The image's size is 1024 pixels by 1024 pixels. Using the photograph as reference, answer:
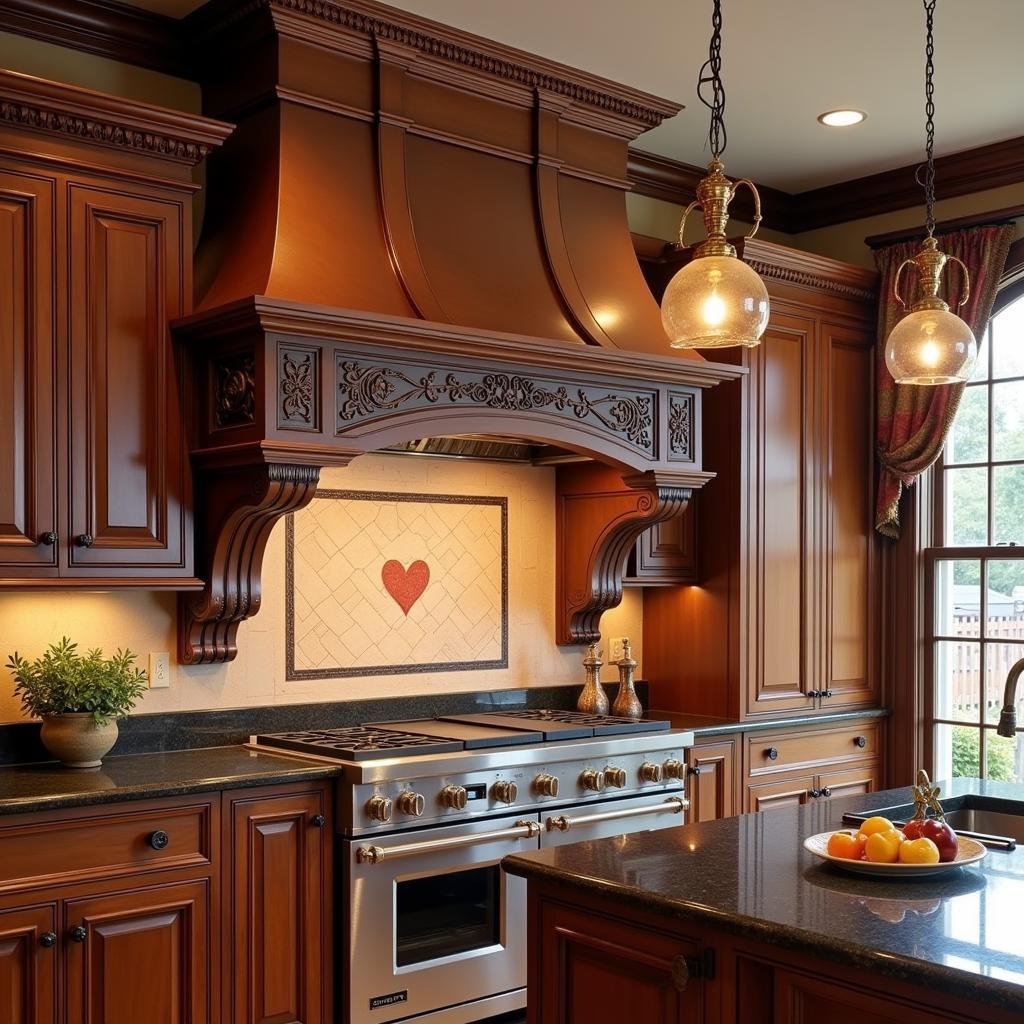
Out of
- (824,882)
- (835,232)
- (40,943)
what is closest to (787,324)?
(835,232)

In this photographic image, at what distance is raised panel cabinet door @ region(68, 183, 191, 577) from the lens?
3232 millimetres

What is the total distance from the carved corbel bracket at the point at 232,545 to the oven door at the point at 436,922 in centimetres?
70

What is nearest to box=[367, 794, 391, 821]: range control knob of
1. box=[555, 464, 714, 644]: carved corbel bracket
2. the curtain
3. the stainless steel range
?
the stainless steel range

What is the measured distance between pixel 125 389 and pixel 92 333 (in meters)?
0.16

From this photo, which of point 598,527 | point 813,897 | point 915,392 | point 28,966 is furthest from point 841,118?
point 28,966

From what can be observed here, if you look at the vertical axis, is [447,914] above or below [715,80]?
below

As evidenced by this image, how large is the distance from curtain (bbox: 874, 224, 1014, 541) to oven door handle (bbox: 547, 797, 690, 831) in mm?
1606

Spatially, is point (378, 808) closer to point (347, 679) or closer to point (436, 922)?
point (436, 922)

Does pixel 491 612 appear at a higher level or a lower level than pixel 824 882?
higher

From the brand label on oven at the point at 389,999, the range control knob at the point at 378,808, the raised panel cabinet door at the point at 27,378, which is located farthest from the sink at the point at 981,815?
the raised panel cabinet door at the point at 27,378

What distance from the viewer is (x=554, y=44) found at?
3.92 m

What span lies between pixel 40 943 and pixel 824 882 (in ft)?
5.87

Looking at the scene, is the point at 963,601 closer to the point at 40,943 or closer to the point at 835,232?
the point at 835,232

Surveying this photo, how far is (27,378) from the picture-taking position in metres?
3.15
